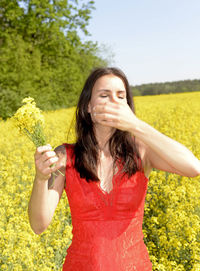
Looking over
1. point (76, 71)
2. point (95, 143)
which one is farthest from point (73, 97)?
point (95, 143)

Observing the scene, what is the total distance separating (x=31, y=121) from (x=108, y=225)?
2.13ft

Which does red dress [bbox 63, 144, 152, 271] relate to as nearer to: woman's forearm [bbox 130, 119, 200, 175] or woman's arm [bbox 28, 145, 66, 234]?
woman's arm [bbox 28, 145, 66, 234]

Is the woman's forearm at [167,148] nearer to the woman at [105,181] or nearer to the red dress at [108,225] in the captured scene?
the woman at [105,181]

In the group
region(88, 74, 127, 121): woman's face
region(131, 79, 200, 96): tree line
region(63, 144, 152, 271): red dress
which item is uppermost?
region(131, 79, 200, 96): tree line

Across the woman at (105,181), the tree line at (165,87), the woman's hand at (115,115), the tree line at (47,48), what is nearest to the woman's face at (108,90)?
the woman at (105,181)

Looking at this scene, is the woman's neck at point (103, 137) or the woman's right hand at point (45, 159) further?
the woman's neck at point (103, 137)

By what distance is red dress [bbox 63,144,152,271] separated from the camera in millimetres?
1598

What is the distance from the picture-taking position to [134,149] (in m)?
1.82

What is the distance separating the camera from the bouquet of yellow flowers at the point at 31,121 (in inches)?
58.2

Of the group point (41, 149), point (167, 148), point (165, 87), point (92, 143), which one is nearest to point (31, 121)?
point (41, 149)

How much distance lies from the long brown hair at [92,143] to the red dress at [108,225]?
0.19 ft

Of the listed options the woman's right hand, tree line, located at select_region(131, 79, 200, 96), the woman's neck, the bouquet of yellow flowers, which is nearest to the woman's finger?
the woman's right hand

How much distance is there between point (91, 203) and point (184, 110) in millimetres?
15387

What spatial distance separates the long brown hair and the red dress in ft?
0.19
